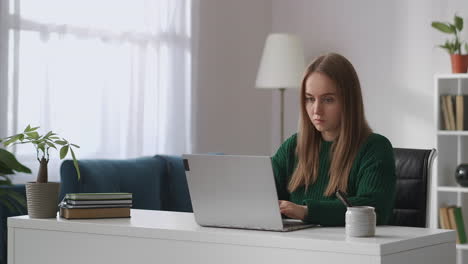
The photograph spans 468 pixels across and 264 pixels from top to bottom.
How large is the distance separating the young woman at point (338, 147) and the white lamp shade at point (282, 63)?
266 cm

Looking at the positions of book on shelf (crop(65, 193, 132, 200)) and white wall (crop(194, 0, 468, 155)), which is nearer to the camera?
book on shelf (crop(65, 193, 132, 200))

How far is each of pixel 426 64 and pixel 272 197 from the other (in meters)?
3.43

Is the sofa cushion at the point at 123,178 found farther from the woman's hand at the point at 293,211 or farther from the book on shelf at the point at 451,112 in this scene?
→ the book on shelf at the point at 451,112

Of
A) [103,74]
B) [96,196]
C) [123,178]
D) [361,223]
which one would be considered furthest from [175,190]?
[361,223]

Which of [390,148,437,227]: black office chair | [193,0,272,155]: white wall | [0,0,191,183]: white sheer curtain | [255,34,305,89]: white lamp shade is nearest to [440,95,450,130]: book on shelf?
[255,34,305,89]: white lamp shade

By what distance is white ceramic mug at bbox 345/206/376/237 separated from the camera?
196cm

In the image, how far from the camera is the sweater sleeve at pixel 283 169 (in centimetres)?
270

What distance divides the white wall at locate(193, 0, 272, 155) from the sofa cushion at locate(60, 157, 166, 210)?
41.3 inches

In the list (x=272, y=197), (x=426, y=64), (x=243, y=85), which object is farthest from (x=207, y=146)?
(x=272, y=197)

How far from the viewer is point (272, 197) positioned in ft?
6.80

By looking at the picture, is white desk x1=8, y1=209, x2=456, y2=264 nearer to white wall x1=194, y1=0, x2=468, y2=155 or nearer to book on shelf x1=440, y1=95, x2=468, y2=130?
book on shelf x1=440, y1=95, x2=468, y2=130

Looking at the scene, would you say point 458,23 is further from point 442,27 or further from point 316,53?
point 316,53

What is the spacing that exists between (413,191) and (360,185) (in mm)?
557

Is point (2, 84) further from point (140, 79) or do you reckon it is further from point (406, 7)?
point (406, 7)
